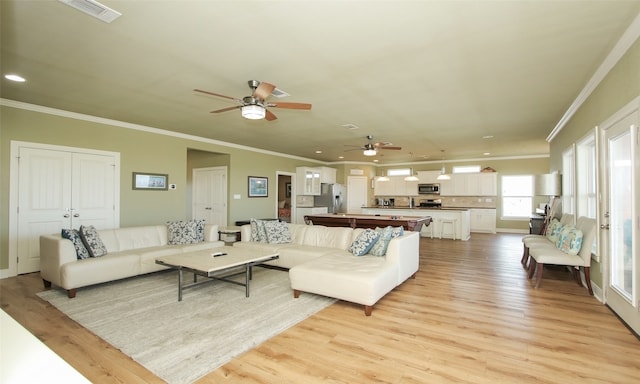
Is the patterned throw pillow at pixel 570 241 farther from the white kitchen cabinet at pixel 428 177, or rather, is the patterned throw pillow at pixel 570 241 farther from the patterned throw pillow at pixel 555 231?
the white kitchen cabinet at pixel 428 177

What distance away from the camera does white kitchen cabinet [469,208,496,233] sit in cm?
1023

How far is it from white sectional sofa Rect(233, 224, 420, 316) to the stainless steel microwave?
22.8 feet

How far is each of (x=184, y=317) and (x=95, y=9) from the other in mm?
2776

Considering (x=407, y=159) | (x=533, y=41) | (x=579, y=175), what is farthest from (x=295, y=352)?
(x=407, y=159)

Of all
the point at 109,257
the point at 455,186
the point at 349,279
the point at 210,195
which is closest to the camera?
the point at 349,279

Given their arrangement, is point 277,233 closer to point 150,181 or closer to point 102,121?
point 150,181

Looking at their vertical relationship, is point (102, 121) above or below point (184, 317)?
above

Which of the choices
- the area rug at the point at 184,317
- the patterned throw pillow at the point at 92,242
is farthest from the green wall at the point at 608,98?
the patterned throw pillow at the point at 92,242

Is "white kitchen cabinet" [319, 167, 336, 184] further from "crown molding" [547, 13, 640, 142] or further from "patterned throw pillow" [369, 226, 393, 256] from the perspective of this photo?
"crown molding" [547, 13, 640, 142]

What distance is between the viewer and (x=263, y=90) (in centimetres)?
332

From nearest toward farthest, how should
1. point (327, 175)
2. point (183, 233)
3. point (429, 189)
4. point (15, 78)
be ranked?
point (15, 78)
point (183, 233)
point (327, 175)
point (429, 189)

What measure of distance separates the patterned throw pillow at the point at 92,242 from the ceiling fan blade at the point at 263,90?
299 cm

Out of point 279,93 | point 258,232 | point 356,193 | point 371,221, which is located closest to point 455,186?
point 356,193

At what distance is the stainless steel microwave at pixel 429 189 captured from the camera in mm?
11031
